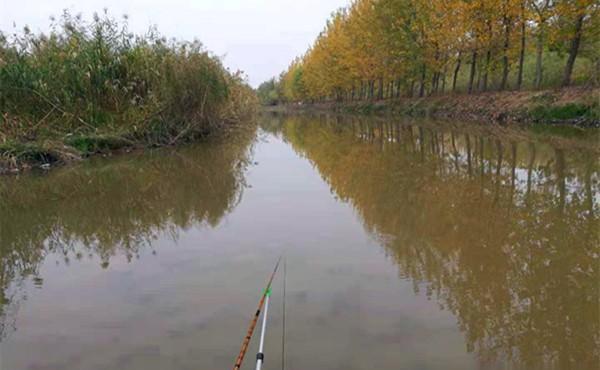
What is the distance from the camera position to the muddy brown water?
2584 mm

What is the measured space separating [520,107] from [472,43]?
6364 millimetres

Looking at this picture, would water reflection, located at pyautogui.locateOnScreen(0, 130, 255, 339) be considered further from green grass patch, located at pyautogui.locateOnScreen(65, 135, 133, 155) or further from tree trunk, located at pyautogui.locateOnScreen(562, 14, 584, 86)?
tree trunk, located at pyautogui.locateOnScreen(562, 14, 584, 86)

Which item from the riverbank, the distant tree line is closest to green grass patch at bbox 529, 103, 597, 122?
the riverbank

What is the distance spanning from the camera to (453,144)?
11461 millimetres

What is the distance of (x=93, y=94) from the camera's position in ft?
34.0

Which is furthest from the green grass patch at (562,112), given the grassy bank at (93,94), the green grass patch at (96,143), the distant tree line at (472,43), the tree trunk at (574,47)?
the green grass patch at (96,143)

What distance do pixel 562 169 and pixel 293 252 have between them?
5186mm

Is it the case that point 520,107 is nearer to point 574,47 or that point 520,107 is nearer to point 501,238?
point 574,47

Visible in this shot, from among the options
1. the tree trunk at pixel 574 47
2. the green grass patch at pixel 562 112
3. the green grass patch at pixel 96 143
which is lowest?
the green grass patch at pixel 96 143

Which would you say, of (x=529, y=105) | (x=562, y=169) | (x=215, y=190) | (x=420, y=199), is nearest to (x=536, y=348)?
(x=420, y=199)

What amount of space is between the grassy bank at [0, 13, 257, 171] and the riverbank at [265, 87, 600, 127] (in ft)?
36.0

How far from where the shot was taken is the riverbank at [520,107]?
14531 millimetres

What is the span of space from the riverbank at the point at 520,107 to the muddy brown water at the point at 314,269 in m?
8.18

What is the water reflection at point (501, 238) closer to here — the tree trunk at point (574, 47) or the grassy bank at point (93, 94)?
the grassy bank at point (93, 94)
